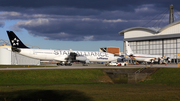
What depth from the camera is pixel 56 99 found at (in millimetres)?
18203

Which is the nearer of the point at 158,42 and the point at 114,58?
the point at 114,58

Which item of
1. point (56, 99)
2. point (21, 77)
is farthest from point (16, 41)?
point (56, 99)

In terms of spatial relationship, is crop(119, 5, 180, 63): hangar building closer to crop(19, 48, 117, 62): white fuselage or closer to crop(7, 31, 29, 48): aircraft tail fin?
crop(19, 48, 117, 62): white fuselage

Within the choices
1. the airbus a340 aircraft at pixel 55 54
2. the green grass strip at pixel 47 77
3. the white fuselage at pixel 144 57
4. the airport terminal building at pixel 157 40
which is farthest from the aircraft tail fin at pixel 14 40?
the airport terminal building at pixel 157 40

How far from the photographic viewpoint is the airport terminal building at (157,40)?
→ 323 ft

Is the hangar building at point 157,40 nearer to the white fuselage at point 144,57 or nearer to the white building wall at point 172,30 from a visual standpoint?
the white building wall at point 172,30

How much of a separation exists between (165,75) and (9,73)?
1089 inches

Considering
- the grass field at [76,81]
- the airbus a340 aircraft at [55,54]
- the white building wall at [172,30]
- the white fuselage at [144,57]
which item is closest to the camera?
the grass field at [76,81]

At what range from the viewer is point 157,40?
4163 inches

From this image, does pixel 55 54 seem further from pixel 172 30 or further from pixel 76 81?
pixel 172 30

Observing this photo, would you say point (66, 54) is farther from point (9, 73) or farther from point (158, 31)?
point (158, 31)

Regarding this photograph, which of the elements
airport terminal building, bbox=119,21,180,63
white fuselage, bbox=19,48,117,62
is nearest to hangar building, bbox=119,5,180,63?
airport terminal building, bbox=119,21,180,63

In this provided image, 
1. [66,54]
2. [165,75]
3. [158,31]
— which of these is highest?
[158,31]

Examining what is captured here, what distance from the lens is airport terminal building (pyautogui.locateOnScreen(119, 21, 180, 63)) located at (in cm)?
9844
